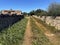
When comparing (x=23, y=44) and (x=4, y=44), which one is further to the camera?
(x=23, y=44)

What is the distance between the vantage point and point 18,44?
13.1m

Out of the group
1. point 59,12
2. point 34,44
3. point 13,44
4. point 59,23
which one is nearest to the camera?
point 13,44

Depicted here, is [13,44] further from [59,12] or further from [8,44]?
[59,12]

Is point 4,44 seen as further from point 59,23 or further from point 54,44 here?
point 59,23

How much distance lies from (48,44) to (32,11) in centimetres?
9753

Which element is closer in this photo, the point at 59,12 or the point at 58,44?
the point at 58,44

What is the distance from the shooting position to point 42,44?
1386cm

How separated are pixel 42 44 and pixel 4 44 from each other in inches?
132

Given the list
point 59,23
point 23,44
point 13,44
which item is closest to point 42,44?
point 23,44

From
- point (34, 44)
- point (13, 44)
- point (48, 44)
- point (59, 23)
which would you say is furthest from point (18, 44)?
point (59, 23)

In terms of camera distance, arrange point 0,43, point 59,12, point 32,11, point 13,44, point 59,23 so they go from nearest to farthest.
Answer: point 0,43 → point 13,44 → point 59,23 → point 59,12 → point 32,11

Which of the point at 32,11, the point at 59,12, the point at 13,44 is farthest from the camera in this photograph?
the point at 32,11

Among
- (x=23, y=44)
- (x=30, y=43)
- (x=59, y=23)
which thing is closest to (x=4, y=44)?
(x=23, y=44)

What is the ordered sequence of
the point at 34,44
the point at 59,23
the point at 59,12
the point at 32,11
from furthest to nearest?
1. the point at 32,11
2. the point at 59,12
3. the point at 59,23
4. the point at 34,44
